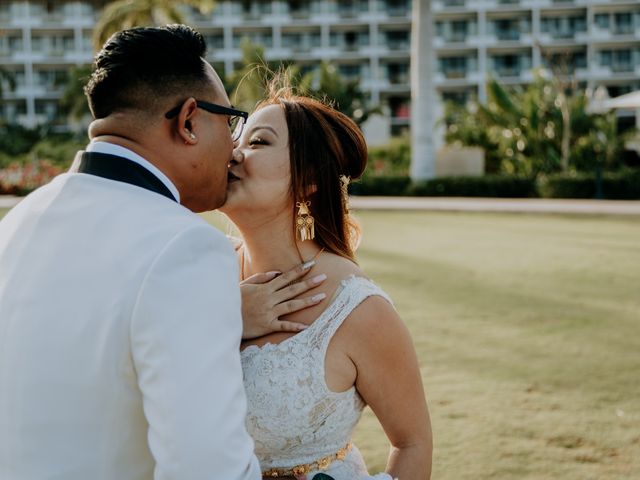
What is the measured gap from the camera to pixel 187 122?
6.48 feet

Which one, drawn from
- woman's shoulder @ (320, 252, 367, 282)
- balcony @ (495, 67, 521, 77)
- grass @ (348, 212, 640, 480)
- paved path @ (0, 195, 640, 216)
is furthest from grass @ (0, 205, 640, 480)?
balcony @ (495, 67, 521, 77)

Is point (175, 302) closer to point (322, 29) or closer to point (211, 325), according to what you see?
point (211, 325)

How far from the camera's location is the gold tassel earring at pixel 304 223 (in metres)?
2.75

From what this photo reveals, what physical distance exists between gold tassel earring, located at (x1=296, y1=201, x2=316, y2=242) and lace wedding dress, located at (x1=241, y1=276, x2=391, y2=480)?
0.82 feet

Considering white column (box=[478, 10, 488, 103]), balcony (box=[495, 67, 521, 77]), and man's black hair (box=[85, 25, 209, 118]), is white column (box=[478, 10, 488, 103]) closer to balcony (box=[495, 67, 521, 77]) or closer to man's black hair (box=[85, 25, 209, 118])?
balcony (box=[495, 67, 521, 77])

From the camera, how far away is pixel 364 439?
491 centimetres

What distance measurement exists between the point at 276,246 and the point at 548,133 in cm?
2702

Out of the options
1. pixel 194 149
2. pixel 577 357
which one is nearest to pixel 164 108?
pixel 194 149

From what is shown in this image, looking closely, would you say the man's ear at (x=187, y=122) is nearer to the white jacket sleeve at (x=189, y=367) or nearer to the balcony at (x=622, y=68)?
the white jacket sleeve at (x=189, y=367)

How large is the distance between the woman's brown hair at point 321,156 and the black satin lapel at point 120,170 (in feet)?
2.71

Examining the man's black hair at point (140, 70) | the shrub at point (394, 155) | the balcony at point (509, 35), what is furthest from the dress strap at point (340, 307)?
the balcony at point (509, 35)

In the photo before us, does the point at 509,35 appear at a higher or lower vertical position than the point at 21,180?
higher

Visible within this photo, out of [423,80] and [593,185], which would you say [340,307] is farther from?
[593,185]

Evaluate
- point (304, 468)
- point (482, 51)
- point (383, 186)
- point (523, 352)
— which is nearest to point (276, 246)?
point (304, 468)
